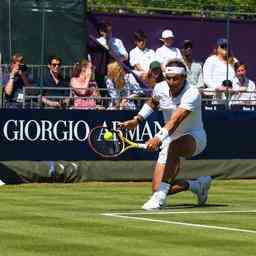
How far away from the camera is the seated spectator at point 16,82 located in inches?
867

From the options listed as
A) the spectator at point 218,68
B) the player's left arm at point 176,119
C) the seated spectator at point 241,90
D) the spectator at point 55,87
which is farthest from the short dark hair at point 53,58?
the player's left arm at point 176,119

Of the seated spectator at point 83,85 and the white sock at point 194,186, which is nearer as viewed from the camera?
the white sock at point 194,186

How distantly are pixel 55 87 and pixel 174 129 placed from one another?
28.1 feet

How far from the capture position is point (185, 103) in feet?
47.0

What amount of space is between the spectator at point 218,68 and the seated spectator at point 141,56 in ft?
4.03

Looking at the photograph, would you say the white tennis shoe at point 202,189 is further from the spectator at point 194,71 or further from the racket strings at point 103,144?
the spectator at point 194,71

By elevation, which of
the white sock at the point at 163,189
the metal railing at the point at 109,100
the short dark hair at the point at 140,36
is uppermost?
the short dark hair at the point at 140,36

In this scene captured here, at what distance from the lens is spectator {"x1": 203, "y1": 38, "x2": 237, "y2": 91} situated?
24594 mm

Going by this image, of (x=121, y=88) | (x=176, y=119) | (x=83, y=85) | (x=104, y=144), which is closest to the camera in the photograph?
(x=176, y=119)

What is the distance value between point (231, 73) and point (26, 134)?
542 cm

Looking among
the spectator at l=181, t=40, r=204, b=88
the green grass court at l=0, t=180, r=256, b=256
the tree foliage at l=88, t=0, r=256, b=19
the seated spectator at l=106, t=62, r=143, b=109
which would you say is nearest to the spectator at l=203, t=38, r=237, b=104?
the spectator at l=181, t=40, r=204, b=88

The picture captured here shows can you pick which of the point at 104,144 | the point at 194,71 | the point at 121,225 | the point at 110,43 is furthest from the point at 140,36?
the point at 121,225

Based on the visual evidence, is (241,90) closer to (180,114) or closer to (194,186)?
(194,186)

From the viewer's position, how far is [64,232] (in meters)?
11.5
